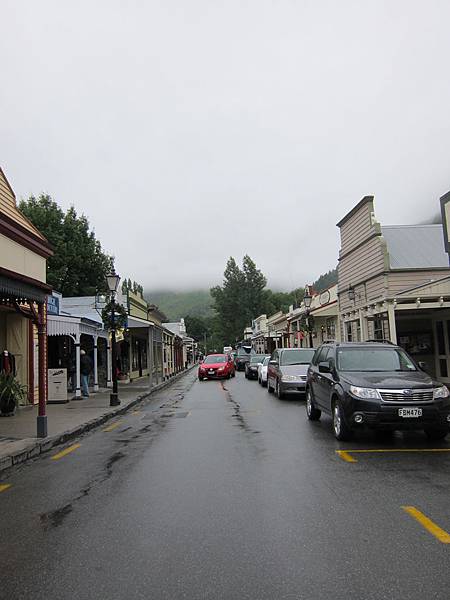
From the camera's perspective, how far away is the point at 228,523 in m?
5.12

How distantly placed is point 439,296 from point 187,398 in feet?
30.9

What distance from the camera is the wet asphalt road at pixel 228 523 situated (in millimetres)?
3832

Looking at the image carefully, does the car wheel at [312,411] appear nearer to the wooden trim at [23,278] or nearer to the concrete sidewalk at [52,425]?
the concrete sidewalk at [52,425]

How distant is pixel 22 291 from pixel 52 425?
3.57 metres

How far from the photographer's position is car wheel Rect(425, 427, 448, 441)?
8.91m

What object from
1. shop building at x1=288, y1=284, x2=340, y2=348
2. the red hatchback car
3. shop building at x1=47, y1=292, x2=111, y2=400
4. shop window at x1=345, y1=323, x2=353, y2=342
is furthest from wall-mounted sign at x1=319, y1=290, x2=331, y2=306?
shop building at x1=47, y1=292, x2=111, y2=400

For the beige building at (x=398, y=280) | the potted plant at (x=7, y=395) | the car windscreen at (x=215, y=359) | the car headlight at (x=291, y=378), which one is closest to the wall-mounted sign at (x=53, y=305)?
the potted plant at (x=7, y=395)

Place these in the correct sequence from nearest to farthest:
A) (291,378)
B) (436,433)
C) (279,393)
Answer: (436,433), (291,378), (279,393)

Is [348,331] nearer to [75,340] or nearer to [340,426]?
[75,340]

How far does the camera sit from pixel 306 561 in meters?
4.17

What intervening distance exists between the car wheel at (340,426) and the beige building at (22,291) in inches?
214

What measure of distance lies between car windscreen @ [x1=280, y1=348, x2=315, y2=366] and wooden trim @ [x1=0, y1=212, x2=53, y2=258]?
8561 millimetres

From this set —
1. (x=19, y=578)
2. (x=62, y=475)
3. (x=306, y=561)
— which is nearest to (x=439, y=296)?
(x=62, y=475)

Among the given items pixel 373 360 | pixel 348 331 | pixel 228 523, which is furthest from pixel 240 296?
pixel 228 523
